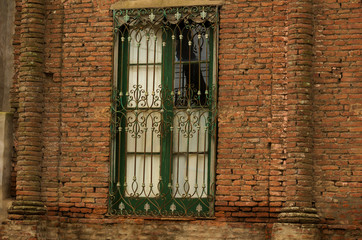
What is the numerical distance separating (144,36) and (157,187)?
2185 mm

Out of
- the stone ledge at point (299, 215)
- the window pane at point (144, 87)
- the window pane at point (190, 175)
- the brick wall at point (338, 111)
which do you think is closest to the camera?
the stone ledge at point (299, 215)

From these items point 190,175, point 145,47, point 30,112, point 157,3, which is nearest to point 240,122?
point 190,175

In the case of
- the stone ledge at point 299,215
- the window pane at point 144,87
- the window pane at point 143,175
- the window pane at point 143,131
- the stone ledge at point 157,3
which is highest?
the stone ledge at point 157,3

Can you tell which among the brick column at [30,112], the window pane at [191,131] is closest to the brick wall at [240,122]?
the brick column at [30,112]

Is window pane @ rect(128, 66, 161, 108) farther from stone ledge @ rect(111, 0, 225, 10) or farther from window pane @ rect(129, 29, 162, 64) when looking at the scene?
stone ledge @ rect(111, 0, 225, 10)

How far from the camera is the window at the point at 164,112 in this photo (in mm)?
10812

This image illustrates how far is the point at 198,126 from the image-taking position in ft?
35.7

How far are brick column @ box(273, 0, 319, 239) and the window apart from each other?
3.52 feet

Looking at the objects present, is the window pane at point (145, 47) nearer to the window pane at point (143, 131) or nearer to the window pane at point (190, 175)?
the window pane at point (143, 131)

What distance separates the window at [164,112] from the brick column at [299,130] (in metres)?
1.07

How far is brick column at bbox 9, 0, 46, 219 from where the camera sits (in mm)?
10953

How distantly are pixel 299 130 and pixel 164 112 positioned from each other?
6.38 feet

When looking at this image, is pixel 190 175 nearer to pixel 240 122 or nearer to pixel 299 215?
pixel 240 122

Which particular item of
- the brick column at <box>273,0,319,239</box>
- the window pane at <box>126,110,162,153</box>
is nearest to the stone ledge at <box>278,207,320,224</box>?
the brick column at <box>273,0,319,239</box>
